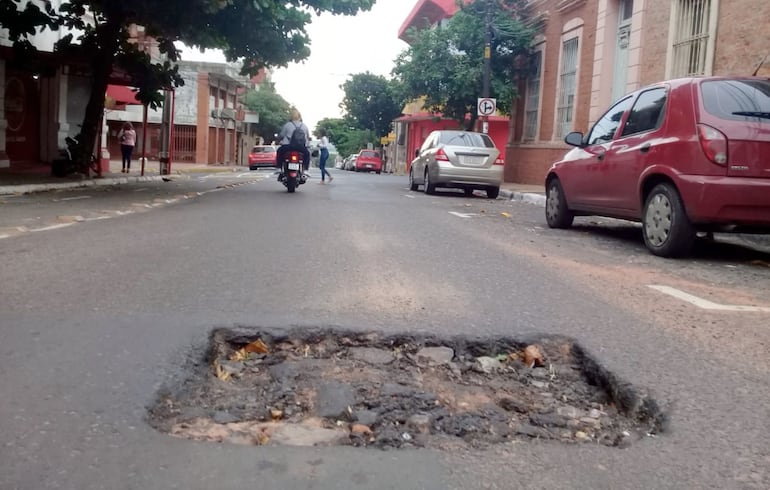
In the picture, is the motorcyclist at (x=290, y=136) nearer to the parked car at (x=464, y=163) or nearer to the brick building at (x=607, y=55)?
the parked car at (x=464, y=163)

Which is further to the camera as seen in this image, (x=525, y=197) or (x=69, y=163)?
(x=69, y=163)

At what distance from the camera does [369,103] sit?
→ 186ft

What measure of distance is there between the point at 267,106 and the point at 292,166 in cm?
4965

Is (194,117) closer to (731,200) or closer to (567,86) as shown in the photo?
(567,86)

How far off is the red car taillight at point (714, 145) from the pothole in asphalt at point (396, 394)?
11.5 feet

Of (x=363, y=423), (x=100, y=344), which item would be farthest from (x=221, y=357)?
(x=363, y=423)

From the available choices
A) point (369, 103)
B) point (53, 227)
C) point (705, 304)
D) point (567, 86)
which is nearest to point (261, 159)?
point (369, 103)

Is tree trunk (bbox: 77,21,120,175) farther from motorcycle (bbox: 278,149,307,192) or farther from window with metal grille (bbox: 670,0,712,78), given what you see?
window with metal grille (bbox: 670,0,712,78)

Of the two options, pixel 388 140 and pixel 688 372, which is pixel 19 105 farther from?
pixel 388 140

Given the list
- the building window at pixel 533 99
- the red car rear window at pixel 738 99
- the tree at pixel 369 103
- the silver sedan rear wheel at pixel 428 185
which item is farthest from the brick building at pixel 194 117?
the red car rear window at pixel 738 99

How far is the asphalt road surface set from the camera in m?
2.32

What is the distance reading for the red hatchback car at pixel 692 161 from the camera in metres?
6.33

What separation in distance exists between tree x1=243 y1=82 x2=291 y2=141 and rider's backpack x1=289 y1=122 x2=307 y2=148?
1872 inches

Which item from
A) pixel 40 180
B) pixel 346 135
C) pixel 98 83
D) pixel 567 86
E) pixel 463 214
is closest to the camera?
pixel 463 214
